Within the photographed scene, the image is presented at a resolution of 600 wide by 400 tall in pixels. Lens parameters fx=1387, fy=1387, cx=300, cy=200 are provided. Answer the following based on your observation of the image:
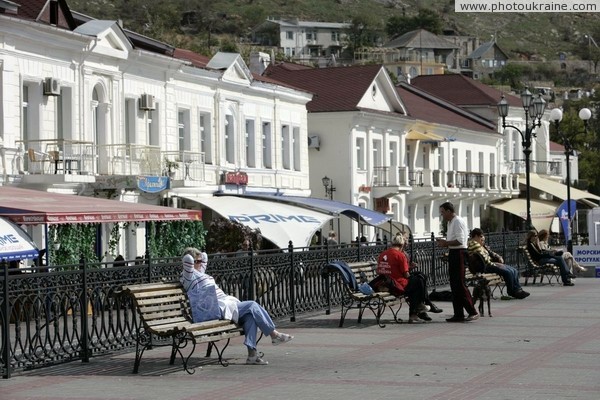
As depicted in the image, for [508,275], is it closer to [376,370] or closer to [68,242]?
[68,242]

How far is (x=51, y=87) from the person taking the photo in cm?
3394

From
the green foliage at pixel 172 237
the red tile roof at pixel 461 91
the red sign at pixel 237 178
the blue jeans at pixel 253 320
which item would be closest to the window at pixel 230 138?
the red sign at pixel 237 178

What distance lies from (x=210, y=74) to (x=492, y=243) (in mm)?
12307

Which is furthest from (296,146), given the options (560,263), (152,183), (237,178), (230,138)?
(560,263)

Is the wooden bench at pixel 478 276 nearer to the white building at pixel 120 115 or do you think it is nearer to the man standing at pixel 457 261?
the man standing at pixel 457 261

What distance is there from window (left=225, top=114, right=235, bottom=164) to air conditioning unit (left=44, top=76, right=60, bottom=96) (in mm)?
12737

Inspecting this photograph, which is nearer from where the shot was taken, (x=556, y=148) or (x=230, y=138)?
(x=230, y=138)

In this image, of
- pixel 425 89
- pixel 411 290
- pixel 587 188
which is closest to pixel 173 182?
pixel 411 290

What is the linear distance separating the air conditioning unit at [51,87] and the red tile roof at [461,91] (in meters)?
46.2

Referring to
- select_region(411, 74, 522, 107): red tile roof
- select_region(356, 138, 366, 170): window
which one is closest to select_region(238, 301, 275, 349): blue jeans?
select_region(356, 138, 366, 170): window

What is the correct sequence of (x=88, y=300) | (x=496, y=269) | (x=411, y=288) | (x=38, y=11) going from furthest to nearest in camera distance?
(x=38, y=11), (x=496, y=269), (x=411, y=288), (x=88, y=300)

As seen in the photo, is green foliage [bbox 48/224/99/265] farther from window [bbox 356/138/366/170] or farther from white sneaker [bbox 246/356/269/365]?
window [bbox 356/138/366/170]

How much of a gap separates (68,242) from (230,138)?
19999 mm

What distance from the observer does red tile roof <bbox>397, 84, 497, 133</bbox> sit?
225 feet
